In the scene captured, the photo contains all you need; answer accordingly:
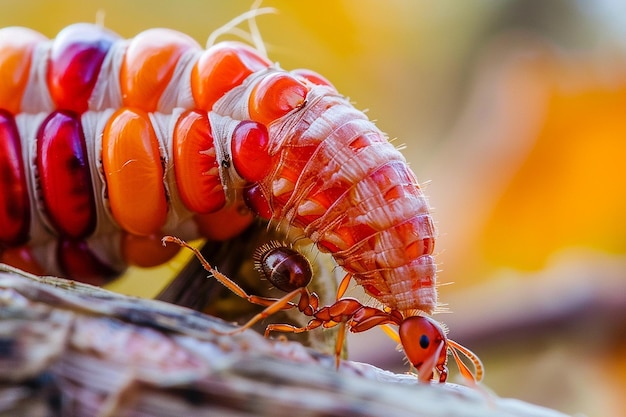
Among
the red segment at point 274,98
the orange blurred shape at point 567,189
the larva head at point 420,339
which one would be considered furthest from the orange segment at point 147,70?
the orange blurred shape at point 567,189

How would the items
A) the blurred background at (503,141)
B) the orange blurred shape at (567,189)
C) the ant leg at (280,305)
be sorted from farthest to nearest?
1. the orange blurred shape at (567,189)
2. the blurred background at (503,141)
3. the ant leg at (280,305)

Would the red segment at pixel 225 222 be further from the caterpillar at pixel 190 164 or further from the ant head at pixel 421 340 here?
the ant head at pixel 421 340

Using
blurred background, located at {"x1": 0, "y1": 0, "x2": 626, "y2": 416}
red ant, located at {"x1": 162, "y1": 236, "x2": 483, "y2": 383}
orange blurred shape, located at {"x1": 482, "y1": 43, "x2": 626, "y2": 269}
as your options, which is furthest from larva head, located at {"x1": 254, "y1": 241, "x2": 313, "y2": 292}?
orange blurred shape, located at {"x1": 482, "y1": 43, "x2": 626, "y2": 269}

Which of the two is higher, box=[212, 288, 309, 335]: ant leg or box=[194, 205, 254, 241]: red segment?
box=[194, 205, 254, 241]: red segment

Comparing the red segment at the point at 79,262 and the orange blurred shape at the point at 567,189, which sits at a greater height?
the orange blurred shape at the point at 567,189

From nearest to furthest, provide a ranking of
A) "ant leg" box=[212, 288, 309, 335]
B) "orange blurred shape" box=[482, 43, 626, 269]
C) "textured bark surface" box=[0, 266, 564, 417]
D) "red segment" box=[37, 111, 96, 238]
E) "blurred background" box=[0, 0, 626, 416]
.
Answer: "textured bark surface" box=[0, 266, 564, 417]
"ant leg" box=[212, 288, 309, 335]
"red segment" box=[37, 111, 96, 238]
"blurred background" box=[0, 0, 626, 416]
"orange blurred shape" box=[482, 43, 626, 269]

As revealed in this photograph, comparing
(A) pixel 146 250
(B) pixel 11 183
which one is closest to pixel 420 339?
(A) pixel 146 250

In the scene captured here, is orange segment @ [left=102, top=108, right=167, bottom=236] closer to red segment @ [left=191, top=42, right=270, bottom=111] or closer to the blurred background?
red segment @ [left=191, top=42, right=270, bottom=111]
